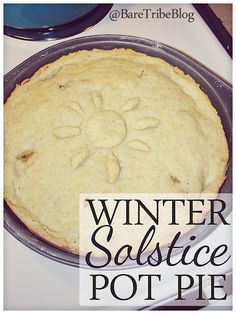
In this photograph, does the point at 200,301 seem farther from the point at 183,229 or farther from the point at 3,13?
the point at 3,13

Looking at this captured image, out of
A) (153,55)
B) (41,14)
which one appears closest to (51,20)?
(41,14)

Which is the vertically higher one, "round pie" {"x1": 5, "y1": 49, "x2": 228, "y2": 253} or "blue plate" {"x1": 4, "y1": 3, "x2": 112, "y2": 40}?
"blue plate" {"x1": 4, "y1": 3, "x2": 112, "y2": 40}

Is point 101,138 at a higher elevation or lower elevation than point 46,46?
lower

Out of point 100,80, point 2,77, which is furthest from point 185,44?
point 2,77

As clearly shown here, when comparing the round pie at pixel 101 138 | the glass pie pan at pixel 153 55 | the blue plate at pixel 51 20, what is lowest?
the round pie at pixel 101 138

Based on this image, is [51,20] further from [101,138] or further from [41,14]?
[101,138]

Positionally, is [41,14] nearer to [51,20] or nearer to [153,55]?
[51,20]
